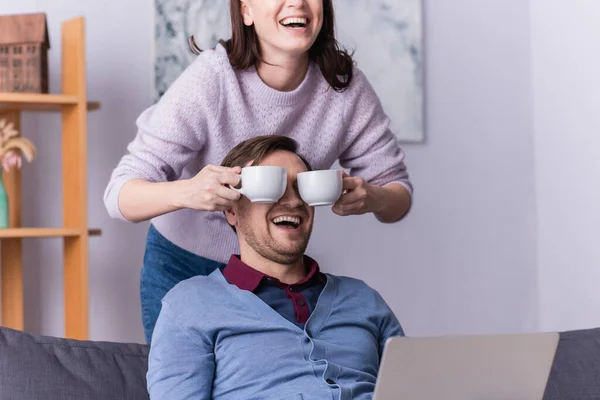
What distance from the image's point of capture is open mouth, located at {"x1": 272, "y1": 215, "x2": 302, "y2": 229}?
1.78m

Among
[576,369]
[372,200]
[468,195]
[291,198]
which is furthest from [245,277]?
[468,195]

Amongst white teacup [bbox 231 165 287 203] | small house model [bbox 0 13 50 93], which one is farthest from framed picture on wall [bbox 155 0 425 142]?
white teacup [bbox 231 165 287 203]

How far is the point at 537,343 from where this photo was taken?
1.41 metres

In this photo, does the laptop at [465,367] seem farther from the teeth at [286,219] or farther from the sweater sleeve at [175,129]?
the sweater sleeve at [175,129]

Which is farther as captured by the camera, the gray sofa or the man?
the gray sofa

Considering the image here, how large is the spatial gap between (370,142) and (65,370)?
2.89 ft

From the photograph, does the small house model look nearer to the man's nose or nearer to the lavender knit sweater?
the lavender knit sweater

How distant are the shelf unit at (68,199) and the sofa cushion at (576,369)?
4.44ft

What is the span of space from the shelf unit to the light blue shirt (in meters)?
0.97

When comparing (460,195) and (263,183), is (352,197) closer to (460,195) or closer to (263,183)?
(263,183)

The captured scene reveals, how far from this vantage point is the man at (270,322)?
1.64 m

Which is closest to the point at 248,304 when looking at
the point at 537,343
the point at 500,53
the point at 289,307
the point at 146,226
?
the point at 289,307

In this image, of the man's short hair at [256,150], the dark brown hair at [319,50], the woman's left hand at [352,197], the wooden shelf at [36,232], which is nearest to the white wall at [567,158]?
the dark brown hair at [319,50]

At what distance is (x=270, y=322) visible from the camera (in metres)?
1.71
